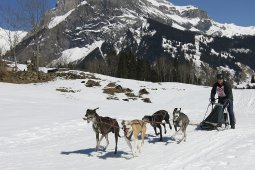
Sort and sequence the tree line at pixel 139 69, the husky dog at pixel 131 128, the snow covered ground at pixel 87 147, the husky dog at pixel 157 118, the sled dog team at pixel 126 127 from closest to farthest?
the snow covered ground at pixel 87 147
the husky dog at pixel 131 128
the sled dog team at pixel 126 127
the husky dog at pixel 157 118
the tree line at pixel 139 69

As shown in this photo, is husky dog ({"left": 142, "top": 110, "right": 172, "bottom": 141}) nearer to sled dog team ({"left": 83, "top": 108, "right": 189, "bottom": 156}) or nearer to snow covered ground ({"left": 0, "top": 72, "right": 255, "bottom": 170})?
sled dog team ({"left": 83, "top": 108, "right": 189, "bottom": 156})

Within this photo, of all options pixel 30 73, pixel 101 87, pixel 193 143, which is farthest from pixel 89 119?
pixel 30 73

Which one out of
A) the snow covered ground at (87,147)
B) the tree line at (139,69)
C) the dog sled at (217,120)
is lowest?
the snow covered ground at (87,147)

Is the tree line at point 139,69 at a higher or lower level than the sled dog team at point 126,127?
higher

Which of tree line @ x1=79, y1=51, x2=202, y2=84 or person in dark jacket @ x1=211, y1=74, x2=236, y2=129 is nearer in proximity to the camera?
person in dark jacket @ x1=211, y1=74, x2=236, y2=129

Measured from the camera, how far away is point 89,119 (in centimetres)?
1295

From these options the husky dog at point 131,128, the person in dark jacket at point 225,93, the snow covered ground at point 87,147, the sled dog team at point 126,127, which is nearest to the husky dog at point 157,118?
the sled dog team at point 126,127

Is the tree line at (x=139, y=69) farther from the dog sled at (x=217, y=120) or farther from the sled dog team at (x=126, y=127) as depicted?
the sled dog team at (x=126, y=127)

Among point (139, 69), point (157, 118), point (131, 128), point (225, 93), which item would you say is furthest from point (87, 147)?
point (139, 69)

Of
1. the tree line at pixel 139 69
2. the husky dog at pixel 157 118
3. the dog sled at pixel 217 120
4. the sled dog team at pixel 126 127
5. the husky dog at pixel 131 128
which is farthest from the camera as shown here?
the tree line at pixel 139 69

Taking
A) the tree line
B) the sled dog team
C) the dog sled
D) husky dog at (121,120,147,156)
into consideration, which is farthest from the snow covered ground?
the tree line

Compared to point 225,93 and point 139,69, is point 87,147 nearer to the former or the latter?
point 225,93

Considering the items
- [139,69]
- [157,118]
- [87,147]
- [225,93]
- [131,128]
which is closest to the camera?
[131,128]

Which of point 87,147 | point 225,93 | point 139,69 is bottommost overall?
point 87,147
